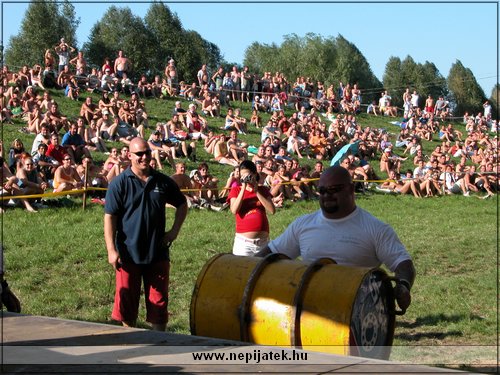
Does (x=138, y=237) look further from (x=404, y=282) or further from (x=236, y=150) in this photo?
(x=236, y=150)

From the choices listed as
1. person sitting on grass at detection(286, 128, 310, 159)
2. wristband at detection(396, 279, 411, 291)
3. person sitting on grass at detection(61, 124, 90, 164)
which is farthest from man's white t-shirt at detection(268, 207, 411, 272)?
person sitting on grass at detection(286, 128, 310, 159)

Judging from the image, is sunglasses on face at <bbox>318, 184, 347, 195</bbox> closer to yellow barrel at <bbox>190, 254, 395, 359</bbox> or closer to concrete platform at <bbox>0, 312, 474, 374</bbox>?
yellow barrel at <bbox>190, 254, 395, 359</bbox>

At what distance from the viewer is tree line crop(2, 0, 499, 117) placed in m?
58.1

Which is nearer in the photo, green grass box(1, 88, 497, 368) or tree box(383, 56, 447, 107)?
green grass box(1, 88, 497, 368)

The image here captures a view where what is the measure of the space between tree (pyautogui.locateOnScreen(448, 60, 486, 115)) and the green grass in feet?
202

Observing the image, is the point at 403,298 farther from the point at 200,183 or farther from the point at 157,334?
the point at 200,183

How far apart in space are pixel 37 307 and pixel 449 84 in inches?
3163

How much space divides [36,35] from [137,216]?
175 ft

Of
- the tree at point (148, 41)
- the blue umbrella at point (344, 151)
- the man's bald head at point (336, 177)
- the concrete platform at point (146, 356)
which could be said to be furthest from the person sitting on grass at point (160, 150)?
the tree at point (148, 41)

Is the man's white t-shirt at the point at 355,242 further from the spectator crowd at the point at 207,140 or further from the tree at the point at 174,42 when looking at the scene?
the tree at the point at 174,42

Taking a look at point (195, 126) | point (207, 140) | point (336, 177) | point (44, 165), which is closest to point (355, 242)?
point (336, 177)

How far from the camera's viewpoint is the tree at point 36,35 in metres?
57.2

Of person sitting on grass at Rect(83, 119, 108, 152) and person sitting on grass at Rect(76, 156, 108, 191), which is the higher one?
person sitting on grass at Rect(83, 119, 108, 152)

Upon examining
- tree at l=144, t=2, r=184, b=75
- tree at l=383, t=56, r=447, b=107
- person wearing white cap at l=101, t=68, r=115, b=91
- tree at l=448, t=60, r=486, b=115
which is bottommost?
person wearing white cap at l=101, t=68, r=115, b=91
